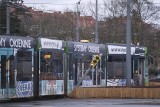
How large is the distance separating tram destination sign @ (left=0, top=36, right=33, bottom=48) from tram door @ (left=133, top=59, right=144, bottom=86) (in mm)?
12258

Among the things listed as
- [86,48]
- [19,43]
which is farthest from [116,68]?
[19,43]

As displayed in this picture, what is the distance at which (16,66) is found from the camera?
26969 mm

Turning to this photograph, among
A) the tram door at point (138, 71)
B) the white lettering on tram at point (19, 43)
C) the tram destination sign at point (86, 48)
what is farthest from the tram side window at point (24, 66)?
the tram door at point (138, 71)

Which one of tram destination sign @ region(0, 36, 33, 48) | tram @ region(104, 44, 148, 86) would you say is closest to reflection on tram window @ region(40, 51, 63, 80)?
tram destination sign @ region(0, 36, 33, 48)

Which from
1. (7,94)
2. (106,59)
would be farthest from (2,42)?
(106,59)

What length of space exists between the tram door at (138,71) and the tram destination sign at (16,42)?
1226cm

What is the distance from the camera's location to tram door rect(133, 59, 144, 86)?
38.2m

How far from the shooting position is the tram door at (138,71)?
125 feet

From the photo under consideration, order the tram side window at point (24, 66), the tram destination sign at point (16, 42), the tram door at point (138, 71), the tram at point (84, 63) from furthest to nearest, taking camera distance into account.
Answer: the tram door at point (138, 71)
the tram at point (84, 63)
the tram side window at point (24, 66)
the tram destination sign at point (16, 42)

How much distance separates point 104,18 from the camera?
66.2 metres

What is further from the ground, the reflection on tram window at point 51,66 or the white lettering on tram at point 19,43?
the white lettering on tram at point 19,43

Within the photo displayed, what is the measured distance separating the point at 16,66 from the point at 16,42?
1259mm

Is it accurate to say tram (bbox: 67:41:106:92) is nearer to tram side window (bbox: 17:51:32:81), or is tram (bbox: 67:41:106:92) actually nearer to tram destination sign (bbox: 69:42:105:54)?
tram destination sign (bbox: 69:42:105:54)

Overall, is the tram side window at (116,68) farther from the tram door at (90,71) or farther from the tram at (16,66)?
the tram at (16,66)
